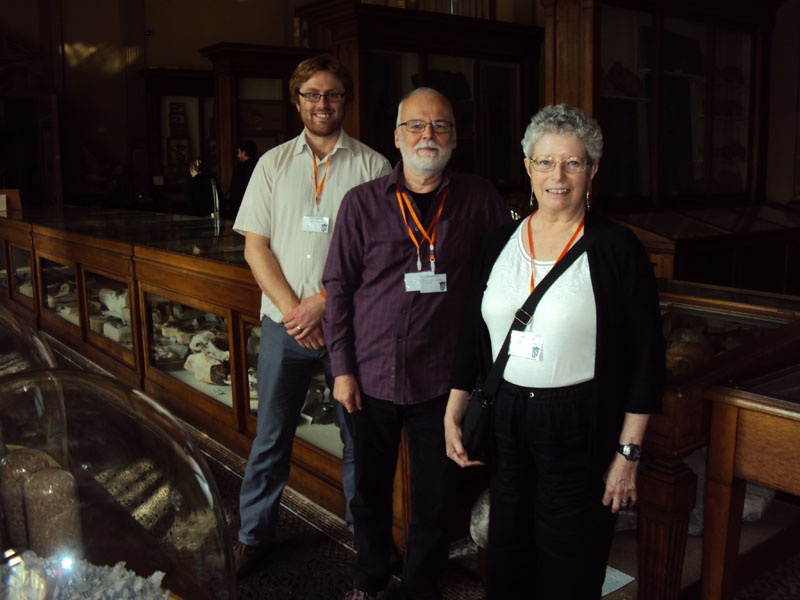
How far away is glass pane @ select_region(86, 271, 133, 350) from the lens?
4719mm

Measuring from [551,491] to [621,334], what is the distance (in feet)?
1.28

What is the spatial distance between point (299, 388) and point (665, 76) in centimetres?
504

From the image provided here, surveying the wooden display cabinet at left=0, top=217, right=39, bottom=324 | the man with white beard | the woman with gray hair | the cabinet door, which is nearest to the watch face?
the woman with gray hair

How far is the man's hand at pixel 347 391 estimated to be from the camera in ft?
7.00

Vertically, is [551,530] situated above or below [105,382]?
below

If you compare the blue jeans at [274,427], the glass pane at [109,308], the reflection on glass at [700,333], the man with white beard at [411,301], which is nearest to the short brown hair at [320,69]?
the man with white beard at [411,301]

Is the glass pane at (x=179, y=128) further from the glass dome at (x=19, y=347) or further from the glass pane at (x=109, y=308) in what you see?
the glass dome at (x=19, y=347)

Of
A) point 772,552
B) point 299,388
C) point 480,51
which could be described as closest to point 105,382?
point 299,388

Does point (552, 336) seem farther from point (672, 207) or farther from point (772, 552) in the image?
point (672, 207)

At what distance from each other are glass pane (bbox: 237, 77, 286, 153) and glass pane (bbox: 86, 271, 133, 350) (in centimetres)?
530

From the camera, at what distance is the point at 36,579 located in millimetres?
866

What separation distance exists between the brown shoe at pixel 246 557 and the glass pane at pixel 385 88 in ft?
17.4

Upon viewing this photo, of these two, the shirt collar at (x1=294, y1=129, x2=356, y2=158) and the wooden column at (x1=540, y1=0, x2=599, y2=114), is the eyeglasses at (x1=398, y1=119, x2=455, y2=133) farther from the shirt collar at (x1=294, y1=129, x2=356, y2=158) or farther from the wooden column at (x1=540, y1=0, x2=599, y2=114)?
the wooden column at (x1=540, y1=0, x2=599, y2=114)

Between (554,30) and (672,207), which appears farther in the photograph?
(672,207)
